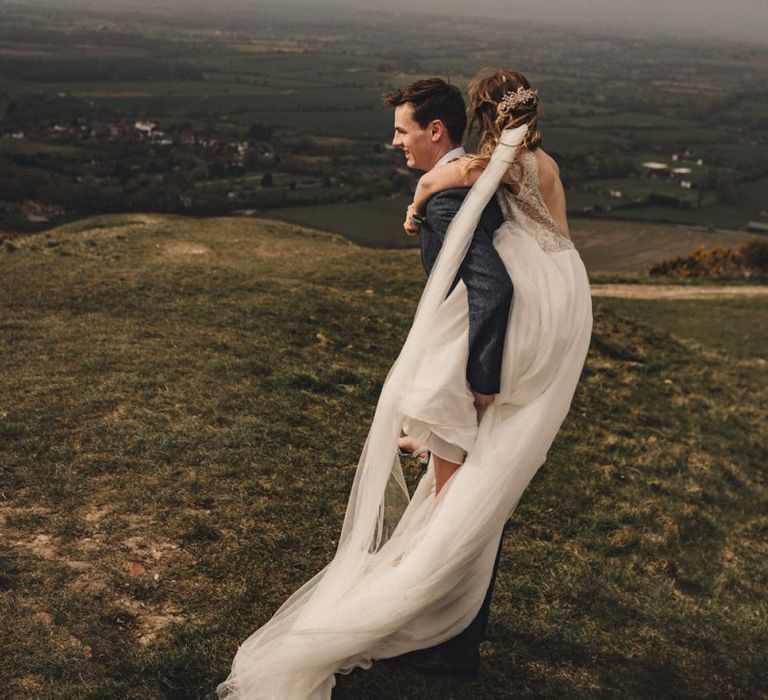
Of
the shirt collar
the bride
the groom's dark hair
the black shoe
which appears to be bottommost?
the black shoe

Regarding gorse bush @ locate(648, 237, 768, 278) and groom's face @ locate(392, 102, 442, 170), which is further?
gorse bush @ locate(648, 237, 768, 278)

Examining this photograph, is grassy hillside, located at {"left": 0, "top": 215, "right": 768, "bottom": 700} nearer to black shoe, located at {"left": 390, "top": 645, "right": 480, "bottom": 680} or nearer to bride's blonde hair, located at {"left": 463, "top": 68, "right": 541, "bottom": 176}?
black shoe, located at {"left": 390, "top": 645, "right": 480, "bottom": 680}

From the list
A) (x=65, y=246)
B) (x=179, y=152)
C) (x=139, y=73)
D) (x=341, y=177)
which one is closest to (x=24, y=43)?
(x=139, y=73)

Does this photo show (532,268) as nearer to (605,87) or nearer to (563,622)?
(563,622)

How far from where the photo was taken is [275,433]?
22.8ft

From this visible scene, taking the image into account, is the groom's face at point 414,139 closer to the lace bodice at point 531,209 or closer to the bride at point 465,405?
the bride at point 465,405

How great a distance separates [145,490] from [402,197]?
52.9 metres

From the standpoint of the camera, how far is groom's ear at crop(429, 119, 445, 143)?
353 cm

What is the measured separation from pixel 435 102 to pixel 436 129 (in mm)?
126

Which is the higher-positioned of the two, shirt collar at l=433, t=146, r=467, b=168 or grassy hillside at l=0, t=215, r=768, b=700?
shirt collar at l=433, t=146, r=467, b=168

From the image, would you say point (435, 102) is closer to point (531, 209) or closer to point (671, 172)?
point (531, 209)

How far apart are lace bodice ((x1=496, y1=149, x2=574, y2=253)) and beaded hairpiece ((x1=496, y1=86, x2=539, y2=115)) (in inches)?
8.7

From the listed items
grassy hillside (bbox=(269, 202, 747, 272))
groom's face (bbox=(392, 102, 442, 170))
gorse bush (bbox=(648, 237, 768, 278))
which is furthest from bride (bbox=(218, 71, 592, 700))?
grassy hillside (bbox=(269, 202, 747, 272))

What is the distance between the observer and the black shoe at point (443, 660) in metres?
4.16
